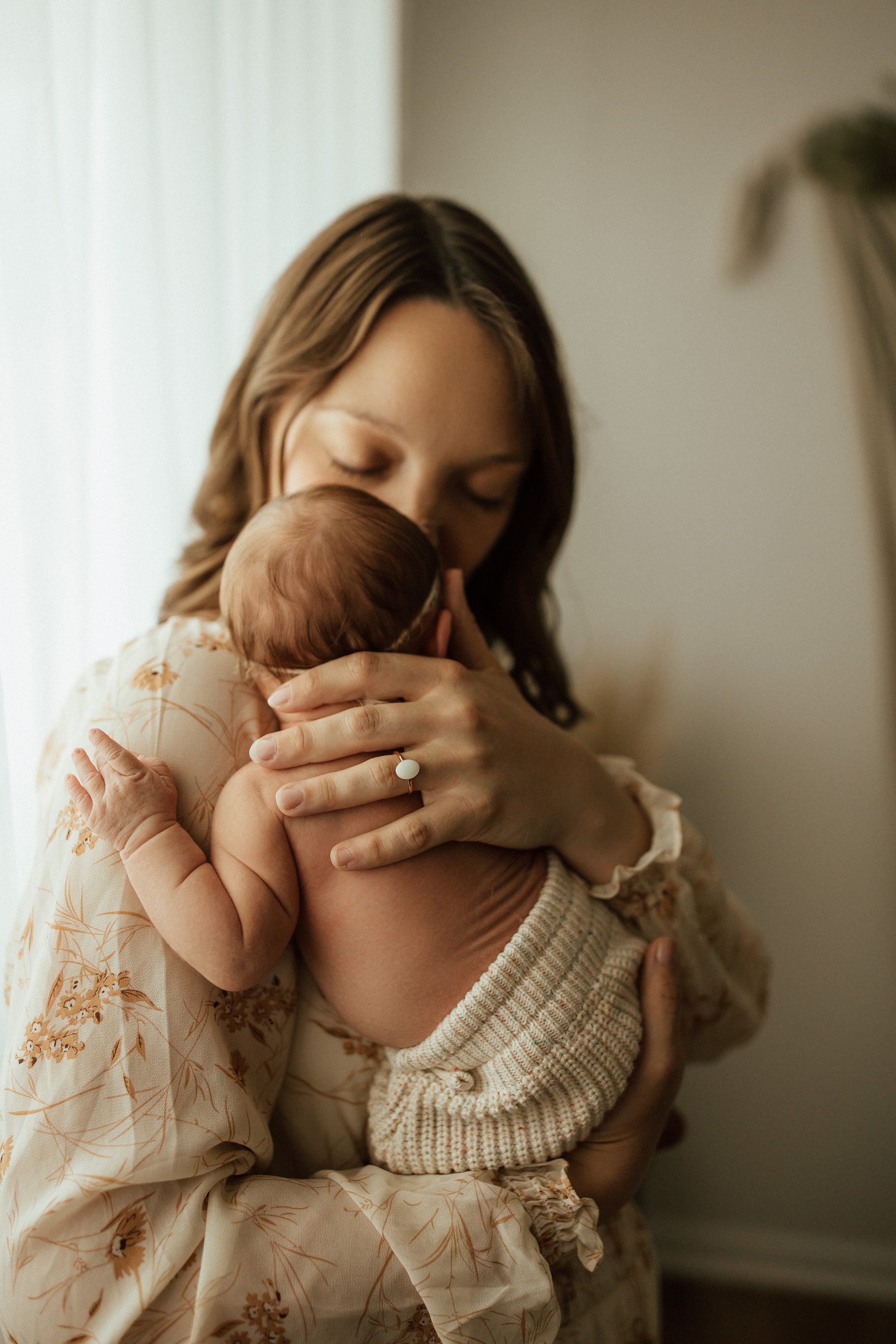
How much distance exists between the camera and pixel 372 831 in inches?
34.4

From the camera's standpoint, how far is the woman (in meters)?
0.70

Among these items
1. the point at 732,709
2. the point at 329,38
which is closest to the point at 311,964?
the point at 732,709

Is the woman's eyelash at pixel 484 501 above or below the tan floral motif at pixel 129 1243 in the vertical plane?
A: above

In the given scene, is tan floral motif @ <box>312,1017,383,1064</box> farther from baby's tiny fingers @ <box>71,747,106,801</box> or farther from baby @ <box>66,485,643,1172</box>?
baby's tiny fingers @ <box>71,747,106,801</box>

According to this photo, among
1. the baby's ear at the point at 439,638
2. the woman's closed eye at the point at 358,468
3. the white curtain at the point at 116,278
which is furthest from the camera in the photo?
the woman's closed eye at the point at 358,468

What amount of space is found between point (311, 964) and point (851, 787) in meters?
1.76

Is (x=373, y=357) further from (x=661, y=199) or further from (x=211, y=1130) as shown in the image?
(x=661, y=199)

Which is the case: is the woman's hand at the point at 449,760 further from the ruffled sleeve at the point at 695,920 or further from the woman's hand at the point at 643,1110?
the woman's hand at the point at 643,1110

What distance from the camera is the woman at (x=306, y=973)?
2.31ft

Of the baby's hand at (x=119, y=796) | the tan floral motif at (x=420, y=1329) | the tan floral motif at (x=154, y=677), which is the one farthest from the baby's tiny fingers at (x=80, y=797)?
the tan floral motif at (x=420, y=1329)

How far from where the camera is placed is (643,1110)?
3.12ft

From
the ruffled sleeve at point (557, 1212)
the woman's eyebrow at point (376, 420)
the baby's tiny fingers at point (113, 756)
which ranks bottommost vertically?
the ruffled sleeve at point (557, 1212)

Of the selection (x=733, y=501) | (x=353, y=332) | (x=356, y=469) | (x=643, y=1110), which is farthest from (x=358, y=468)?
(x=733, y=501)

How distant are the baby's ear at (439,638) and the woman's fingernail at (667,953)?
1.44ft
